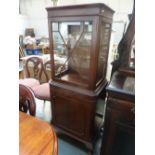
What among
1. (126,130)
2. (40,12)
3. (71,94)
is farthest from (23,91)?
(40,12)

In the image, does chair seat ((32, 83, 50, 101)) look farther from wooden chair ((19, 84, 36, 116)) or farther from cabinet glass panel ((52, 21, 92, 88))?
wooden chair ((19, 84, 36, 116))

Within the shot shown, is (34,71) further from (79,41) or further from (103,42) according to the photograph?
(103,42)

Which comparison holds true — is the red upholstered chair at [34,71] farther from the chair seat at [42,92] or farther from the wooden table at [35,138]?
the wooden table at [35,138]

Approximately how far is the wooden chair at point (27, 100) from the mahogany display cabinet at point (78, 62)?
428 millimetres

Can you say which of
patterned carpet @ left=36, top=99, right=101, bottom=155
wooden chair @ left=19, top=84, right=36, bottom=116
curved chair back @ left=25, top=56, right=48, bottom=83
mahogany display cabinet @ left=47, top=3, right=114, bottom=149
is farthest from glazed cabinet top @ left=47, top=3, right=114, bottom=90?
curved chair back @ left=25, top=56, right=48, bottom=83

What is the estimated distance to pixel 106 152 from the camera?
4.11 feet

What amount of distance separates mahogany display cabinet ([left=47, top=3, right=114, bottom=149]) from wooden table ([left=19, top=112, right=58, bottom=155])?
0.57 m

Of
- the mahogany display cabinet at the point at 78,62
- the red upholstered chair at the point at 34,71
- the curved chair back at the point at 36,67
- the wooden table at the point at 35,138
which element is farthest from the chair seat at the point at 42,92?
the wooden table at the point at 35,138

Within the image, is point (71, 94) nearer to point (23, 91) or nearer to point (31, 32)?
point (23, 91)

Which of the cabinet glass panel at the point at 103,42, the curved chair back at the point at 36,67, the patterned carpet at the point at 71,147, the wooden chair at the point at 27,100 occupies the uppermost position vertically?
the cabinet glass panel at the point at 103,42

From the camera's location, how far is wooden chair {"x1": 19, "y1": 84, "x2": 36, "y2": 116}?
3.61ft

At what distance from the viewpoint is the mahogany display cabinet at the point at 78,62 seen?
3.82 ft

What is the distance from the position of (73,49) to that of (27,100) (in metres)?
0.64
